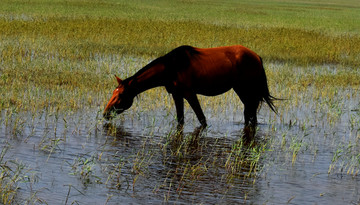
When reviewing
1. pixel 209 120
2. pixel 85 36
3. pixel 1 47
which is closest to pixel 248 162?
pixel 209 120

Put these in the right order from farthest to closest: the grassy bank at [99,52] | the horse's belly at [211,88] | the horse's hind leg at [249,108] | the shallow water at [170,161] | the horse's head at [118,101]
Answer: the grassy bank at [99,52]
the horse's hind leg at [249,108]
the horse's belly at [211,88]
the horse's head at [118,101]
the shallow water at [170,161]

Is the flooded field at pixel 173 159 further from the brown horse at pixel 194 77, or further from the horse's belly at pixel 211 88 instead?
the horse's belly at pixel 211 88

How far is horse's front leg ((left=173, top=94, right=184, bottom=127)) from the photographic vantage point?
1024cm

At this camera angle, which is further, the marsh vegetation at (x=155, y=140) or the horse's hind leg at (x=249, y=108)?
the horse's hind leg at (x=249, y=108)

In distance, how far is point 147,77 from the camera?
10219mm

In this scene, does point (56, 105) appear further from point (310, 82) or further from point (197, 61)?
point (310, 82)

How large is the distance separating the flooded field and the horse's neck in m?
0.69

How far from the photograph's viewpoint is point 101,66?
16.4 meters

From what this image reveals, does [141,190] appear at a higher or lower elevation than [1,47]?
lower

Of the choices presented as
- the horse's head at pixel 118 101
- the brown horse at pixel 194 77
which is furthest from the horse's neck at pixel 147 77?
the horse's head at pixel 118 101

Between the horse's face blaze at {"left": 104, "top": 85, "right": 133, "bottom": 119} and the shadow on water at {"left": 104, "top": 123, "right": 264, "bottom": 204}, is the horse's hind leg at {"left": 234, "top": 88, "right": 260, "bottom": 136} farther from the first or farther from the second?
the horse's face blaze at {"left": 104, "top": 85, "right": 133, "bottom": 119}

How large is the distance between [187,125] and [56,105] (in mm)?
2617

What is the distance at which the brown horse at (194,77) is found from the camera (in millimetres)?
10188

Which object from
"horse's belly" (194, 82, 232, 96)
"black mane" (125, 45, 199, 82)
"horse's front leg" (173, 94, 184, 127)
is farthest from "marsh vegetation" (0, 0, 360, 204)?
"black mane" (125, 45, 199, 82)
